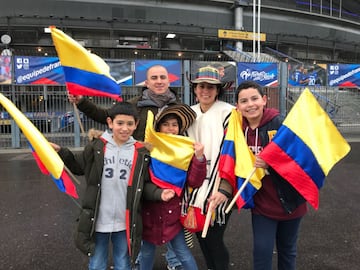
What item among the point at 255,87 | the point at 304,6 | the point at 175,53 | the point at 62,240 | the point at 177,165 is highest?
the point at 304,6

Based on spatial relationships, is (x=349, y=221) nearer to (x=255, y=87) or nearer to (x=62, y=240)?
(x=255, y=87)

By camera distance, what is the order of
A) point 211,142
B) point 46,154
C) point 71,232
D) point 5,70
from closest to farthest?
point 46,154 < point 211,142 < point 71,232 < point 5,70

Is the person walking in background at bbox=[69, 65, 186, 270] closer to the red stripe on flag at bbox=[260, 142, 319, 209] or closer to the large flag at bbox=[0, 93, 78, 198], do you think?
the large flag at bbox=[0, 93, 78, 198]

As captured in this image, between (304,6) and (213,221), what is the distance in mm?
36177

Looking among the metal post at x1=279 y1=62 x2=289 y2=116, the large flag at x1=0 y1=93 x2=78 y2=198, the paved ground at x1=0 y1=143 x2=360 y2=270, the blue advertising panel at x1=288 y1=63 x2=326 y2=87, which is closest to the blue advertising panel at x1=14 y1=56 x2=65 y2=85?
the paved ground at x1=0 y1=143 x2=360 y2=270

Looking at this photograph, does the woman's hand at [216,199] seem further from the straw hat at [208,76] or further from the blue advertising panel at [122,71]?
the blue advertising panel at [122,71]

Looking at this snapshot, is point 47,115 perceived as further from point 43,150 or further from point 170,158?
point 170,158

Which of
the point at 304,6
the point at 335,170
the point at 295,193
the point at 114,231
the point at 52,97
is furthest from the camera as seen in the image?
the point at 304,6

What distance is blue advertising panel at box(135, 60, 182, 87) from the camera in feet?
44.2

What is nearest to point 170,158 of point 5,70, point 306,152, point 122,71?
point 306,152

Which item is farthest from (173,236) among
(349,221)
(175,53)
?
(175,53)

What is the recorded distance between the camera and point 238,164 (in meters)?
2.79

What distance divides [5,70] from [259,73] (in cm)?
Answer: 973

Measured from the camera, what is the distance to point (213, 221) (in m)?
2.98
